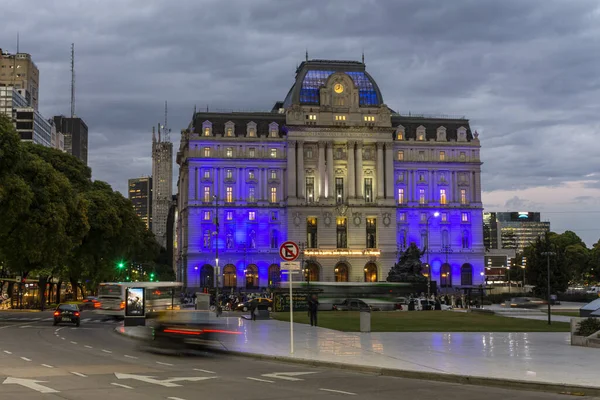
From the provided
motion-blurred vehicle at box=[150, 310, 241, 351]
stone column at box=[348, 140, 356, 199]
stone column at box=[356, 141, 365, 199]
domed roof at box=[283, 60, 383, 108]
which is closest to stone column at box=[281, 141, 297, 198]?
domed roof at box=[283, 60, 383, 108]

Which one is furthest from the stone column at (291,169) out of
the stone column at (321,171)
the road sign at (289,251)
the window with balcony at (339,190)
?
the road sign at (289,251)

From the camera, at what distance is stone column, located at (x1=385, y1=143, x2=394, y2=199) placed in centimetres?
14275

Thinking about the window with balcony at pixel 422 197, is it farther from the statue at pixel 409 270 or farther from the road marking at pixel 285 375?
the road marking at pixel 285 375

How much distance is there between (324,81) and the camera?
14675cm

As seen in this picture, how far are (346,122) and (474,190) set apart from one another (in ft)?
92.7

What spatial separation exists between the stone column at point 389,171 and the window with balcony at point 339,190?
7994mm

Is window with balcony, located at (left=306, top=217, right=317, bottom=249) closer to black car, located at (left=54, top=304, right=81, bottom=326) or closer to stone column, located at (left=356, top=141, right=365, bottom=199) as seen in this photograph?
stone column, located at (left=356, top=141, right=365, bottom=199)

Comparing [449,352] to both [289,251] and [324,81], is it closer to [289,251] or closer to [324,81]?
[289,251]

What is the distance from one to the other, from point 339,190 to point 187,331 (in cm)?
11341

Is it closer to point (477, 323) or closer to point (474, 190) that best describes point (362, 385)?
point (477, 323)

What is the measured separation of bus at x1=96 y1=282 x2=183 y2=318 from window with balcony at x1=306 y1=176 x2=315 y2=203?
7935 cm

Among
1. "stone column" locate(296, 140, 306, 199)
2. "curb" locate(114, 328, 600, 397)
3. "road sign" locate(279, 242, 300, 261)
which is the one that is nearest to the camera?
"curb" locate(114, 328, 600, 397)

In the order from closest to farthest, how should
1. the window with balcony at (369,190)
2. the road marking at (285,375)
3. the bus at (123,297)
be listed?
the road marking at (285,375)
the bus at (123,297)
the window with balcony at (369,190)

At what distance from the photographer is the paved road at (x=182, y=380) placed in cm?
1928
